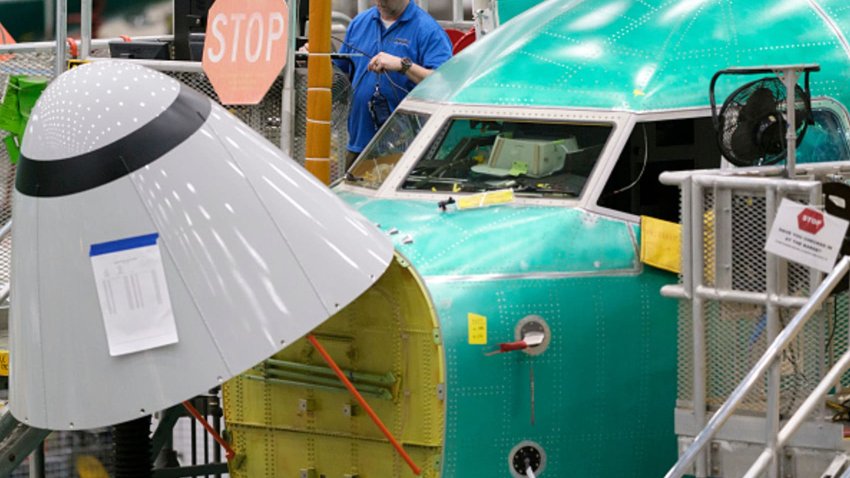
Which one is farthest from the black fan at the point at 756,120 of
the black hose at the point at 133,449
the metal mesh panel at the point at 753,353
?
the black hose at the point at 133,449

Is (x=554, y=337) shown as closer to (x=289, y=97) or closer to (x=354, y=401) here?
(x=354, y=401)

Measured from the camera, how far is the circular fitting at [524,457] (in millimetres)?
11195

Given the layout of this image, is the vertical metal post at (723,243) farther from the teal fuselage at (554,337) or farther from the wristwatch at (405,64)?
the wristwatch at (405,64)

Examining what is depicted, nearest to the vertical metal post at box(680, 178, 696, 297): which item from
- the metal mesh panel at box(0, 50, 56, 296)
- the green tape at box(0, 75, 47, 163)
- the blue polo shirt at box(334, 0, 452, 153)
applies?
the blue polo shirt at box(334, 0, 452, 153)

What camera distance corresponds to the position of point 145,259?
9562 mm

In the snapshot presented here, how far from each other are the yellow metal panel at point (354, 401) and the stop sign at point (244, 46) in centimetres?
359

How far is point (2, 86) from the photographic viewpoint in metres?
15.9

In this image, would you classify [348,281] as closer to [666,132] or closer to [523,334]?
[523,334]

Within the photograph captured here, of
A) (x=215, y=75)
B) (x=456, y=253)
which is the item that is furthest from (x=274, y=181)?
(x=215, y=75)

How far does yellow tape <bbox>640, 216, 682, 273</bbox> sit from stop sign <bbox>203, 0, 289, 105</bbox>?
4314 millimetres

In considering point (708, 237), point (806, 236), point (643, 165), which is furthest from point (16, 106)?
point (806, 236)

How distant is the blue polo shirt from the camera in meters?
15.1

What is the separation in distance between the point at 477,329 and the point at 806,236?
6.77 ft

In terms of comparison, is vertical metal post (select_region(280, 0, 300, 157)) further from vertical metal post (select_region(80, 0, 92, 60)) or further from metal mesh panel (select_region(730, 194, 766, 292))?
metal mesh panel (select_region(730, 194, 766, 292))
